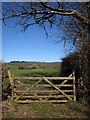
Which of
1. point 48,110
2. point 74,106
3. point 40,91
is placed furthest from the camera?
point 40,91

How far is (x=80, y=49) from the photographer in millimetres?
13734

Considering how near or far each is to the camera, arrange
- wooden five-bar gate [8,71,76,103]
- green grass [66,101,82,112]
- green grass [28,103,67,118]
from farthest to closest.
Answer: wooden five-bar gate [8,71,76,103] → green grass [66,101,82,112] → green grass [28,103,67,118]

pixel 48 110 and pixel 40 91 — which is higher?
pixel 40 91

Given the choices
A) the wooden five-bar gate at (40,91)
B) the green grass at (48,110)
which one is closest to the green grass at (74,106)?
the green grass at (48,110)

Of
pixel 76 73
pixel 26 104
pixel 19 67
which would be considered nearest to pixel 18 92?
pixel 26 104

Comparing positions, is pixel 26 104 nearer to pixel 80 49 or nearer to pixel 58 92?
pixel 58 92

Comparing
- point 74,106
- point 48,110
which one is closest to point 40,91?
point 48,110

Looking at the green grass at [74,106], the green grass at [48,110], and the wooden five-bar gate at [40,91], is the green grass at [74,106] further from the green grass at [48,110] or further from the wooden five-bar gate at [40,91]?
the wooden five-bar gate at [40,91]

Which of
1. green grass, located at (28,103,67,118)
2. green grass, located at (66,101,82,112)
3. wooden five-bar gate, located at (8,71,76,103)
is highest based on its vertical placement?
wooden five-bar gate, located at (8,71,76,103)

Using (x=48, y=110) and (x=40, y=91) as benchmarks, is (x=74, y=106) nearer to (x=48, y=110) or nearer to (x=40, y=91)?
(x=48, y=110)

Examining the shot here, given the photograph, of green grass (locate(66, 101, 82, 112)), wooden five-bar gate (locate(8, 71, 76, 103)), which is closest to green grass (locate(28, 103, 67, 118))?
green grass (locate(66, 101, 82, 112))

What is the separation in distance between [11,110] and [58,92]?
297cm

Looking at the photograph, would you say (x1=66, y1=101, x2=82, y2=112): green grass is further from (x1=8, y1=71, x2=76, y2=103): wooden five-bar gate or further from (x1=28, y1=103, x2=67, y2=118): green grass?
(x1=8, y1=71, x2=76, y2=103): wooden five-bar gate

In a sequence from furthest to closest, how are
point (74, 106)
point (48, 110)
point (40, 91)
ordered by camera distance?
point (40, 91)
point (74, 106)
point (48, 110)
